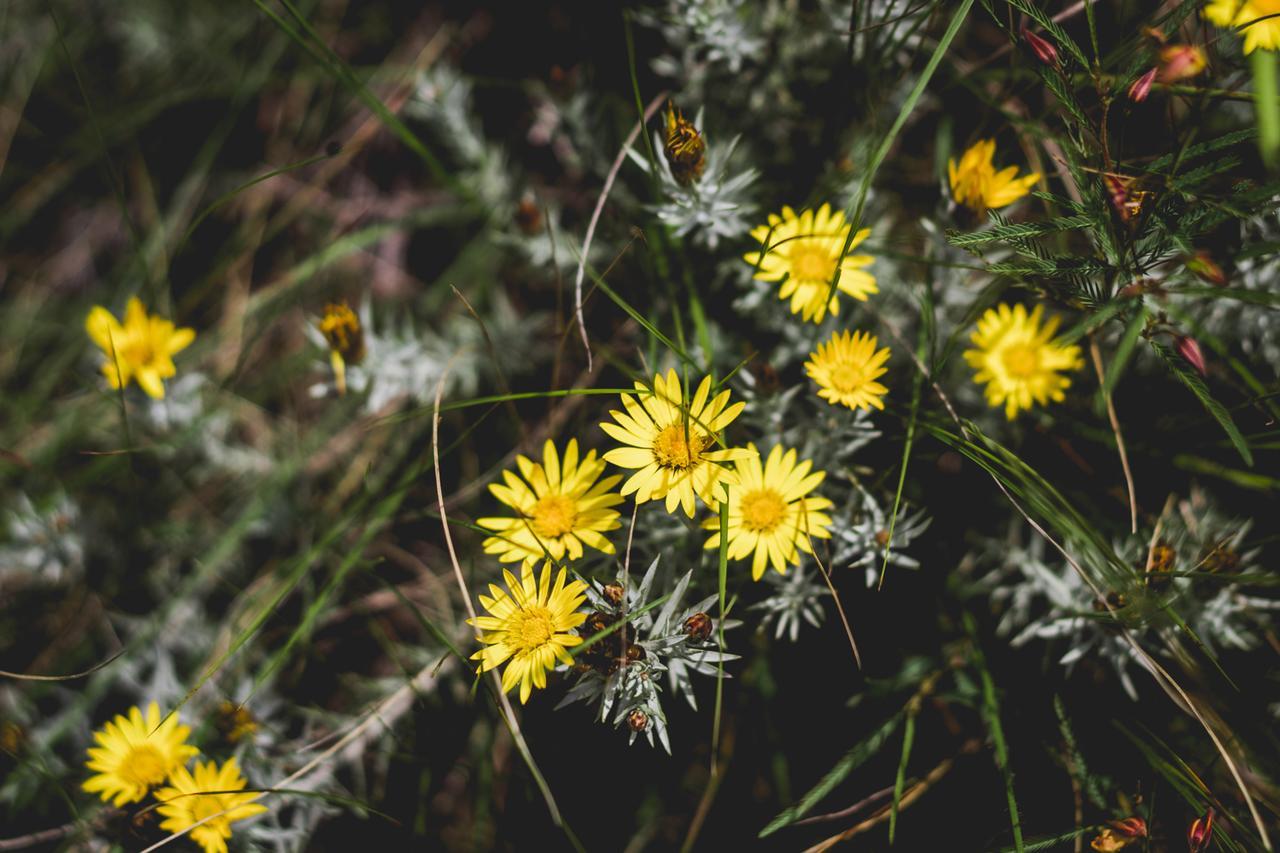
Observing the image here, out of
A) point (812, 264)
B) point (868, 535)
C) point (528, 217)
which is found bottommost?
point (868, 535)

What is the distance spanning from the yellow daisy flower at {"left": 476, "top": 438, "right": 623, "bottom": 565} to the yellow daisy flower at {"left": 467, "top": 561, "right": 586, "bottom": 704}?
10 cm

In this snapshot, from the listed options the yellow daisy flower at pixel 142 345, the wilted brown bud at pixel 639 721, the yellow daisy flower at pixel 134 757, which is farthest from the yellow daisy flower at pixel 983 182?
the yellow daisy flower at pixel 134 757

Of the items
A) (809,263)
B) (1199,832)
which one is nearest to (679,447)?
(809,263)

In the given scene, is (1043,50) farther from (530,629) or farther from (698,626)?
(530,629)

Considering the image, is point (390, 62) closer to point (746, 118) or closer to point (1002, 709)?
point (746, 118)

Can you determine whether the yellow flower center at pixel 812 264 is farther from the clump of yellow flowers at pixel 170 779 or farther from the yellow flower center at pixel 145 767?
the yellow flower center at pixel 145 767

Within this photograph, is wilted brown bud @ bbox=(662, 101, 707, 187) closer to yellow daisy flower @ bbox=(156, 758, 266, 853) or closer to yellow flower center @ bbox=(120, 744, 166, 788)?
yellow daisy flower @ bbox=(156, 758, 266, 853)

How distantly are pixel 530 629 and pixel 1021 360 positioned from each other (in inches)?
53.3

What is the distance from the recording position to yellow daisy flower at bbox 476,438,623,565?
1.68m

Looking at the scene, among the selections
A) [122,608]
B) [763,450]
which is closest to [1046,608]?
[763,450]

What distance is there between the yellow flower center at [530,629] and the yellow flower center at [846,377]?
0.83 m

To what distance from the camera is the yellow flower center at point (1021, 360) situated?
73.9 inches

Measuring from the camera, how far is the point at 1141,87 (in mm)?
1457

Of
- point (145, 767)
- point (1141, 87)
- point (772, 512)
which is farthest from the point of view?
point (145, 767)
